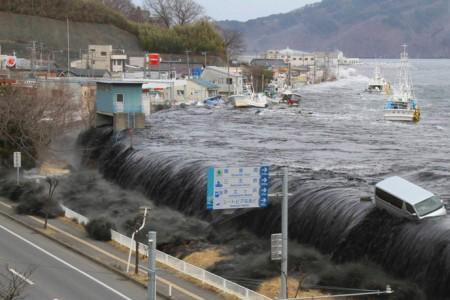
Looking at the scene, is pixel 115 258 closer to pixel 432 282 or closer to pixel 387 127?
pixel 432 282

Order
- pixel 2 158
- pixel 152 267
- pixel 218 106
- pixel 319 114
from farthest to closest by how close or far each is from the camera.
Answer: pixel 218 106, pixel 319 114, pixel 2 158, pixel 152 267

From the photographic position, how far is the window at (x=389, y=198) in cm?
2749

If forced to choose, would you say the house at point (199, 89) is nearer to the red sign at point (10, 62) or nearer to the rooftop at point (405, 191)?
the red sign at point (10, 62)

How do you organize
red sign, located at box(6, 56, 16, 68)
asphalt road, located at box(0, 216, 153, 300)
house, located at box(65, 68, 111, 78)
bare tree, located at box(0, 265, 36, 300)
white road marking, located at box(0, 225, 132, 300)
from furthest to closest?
house, located at box(65, 68, 111, 78) < red sign, located at box(6, 56, 16, 68) < white road marking, located at box(0, 225, 132, 300) < asphalt road, located at box(0, 216, 153, 300) < bare tree, located at box(0, 265, 36, 300)

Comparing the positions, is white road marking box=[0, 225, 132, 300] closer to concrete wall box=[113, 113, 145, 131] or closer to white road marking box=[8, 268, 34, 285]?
white road marking box=[8, 268, 34, 285]

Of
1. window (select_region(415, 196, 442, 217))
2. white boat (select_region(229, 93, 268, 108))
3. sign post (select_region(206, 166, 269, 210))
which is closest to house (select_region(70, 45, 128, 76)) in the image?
white boat (select_region(229, 93, 268, 108))

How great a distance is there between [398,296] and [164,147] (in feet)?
86.2

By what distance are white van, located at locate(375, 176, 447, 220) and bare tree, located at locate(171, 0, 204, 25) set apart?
14710 cm

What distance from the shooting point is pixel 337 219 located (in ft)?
94.4

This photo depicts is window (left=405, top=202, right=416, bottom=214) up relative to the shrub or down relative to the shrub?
up

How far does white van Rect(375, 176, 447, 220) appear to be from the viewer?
87.5ft

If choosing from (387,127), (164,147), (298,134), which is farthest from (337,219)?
(387,127)

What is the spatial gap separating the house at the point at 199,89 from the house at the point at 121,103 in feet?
118

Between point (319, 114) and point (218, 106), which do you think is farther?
point (218, 106)
